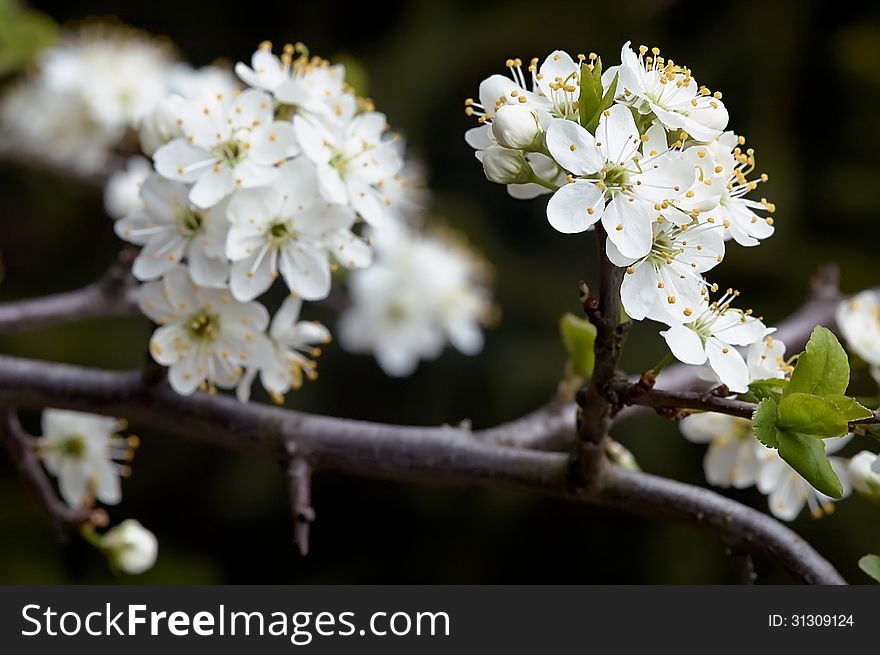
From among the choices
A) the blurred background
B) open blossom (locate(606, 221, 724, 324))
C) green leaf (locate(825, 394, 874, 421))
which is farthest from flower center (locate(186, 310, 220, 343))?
the blurred background

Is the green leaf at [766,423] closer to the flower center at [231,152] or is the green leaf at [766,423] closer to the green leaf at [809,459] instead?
the green leaf at [809,459]

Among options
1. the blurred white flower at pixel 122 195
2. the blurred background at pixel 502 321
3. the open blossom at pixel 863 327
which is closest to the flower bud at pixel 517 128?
the open blossom at pixel 863 327

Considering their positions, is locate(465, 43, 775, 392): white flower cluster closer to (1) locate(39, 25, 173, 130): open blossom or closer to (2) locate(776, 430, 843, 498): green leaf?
(2) locate(776, 430, 843, 498): green leaf

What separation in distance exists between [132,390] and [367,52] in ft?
5.35

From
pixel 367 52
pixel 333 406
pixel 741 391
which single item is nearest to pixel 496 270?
pixel 333 406

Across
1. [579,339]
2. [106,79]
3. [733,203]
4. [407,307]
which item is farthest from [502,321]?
[733,203]

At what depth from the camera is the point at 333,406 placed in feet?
7.22

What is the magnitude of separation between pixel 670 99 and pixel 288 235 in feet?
1.04

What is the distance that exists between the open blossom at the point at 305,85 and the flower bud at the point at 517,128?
22cm

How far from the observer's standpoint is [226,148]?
2.51ft

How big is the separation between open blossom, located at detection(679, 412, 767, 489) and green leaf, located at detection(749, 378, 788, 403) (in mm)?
222

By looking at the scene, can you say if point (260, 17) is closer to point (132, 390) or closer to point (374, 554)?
point (374, 554)

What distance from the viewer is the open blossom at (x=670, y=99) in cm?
60

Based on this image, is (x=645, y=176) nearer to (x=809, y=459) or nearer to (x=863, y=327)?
(x=809, y=459)
